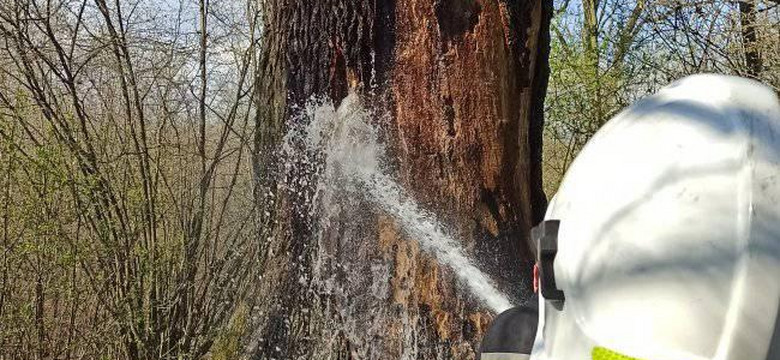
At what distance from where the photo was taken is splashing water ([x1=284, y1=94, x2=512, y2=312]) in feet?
9.44

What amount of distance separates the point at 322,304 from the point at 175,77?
6.92 feet

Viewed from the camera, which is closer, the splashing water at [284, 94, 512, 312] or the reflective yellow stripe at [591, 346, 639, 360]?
the reflective yellow stripe at [591, 346, 639, 360]

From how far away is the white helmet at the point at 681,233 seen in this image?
43.9 inches

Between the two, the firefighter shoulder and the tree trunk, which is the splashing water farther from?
the firefighter shoulder

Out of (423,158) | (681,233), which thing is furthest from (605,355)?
(423,158)

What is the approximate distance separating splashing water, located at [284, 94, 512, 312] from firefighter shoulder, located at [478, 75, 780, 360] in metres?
1.55

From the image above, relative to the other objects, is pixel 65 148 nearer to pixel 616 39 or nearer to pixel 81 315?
pixel 81 315

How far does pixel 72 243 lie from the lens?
3707mm

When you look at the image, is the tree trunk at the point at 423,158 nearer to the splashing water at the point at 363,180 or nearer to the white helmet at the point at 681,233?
the splashing water at the point at 363,180

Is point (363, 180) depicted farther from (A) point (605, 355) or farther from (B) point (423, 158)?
(A) point (605, 355)

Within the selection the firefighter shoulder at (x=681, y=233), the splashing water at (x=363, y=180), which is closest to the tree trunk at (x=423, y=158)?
the splashing water at (x=363, y=180)

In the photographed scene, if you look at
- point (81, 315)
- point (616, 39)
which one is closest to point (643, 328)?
point (81, 315)

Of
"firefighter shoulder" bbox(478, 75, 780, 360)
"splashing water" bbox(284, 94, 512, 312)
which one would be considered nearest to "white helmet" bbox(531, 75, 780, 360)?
"firefighter shoulder" bbox(478, 75, 780, 360)

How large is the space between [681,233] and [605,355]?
0.71ft
